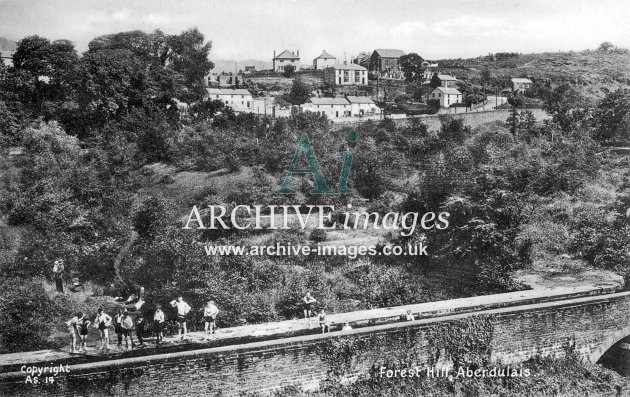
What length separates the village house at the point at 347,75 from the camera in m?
58.3

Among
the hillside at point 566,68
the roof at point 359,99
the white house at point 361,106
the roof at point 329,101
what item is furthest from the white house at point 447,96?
the hillside at point 566,68

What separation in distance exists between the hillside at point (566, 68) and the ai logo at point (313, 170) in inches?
1346

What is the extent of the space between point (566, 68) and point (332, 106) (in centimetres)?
Answer: 3788

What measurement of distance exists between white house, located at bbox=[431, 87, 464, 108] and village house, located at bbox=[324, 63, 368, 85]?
45.6 feet

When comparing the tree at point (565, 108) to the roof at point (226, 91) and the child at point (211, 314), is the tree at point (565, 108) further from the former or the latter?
the child at point (211, 314)

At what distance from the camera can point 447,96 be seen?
4528 cm

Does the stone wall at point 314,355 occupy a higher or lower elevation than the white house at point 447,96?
lower

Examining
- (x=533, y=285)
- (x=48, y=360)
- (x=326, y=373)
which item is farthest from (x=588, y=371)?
(x=48, y=360)

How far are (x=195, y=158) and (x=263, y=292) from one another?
14.8 meters

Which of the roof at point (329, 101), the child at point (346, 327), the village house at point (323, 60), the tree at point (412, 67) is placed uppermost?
the village house at point (323, 60)

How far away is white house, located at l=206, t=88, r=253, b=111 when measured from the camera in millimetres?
46188

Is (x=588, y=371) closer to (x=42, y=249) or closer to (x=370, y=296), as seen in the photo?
(x=370, y=296)

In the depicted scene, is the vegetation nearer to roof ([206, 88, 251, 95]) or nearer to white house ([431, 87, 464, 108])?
roof ([206, 88, 251, 95])

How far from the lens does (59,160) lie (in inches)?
1006
